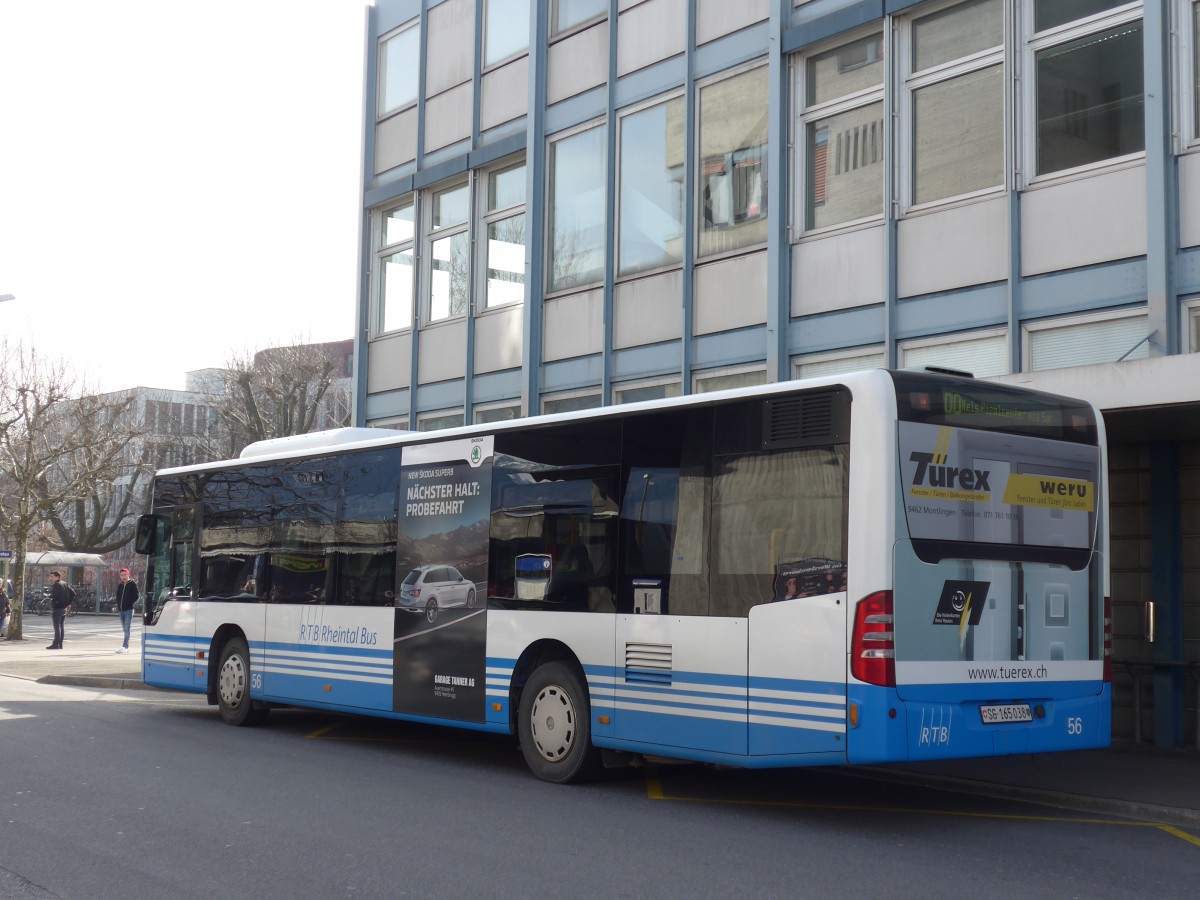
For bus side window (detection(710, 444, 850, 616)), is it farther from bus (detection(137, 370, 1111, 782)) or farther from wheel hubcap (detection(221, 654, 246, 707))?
wheel hubcap (detection(221, 654, 246, 707))

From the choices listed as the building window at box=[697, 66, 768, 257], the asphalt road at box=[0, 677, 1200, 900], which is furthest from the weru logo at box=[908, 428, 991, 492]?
the building window at box=[697, 66, 768, 257]

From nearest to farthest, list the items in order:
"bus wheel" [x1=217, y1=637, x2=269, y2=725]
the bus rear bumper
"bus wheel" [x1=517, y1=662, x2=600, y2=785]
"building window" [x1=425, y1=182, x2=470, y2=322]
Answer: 1. the bus rear bumper
2. "bus wheel" [x1=517, y1=662, x2=600, y2=785]
3. "bus wheel" [x1=217, y1=637, x2=269, y2=725]
4. "building window" [x1=425, y1=182, x2=470, y2=322]

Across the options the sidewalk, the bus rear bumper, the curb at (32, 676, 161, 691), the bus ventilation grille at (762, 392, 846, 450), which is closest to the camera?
the bus rear bumper

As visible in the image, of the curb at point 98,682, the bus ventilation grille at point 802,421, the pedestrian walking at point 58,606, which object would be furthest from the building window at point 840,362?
the pedestrian walking at point 58,606

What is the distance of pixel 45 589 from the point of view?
63.5 m

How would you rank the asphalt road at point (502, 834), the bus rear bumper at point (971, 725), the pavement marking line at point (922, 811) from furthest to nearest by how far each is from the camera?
the pavement marking line at point (922, 811) → the bus rear bumper at point (971, 725) → the asphalt road at point (502, 834)

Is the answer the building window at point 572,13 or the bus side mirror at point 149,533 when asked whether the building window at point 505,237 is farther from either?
the bus side mirror at point 149,533

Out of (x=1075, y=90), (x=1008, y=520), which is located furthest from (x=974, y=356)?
(x=1008, y=520)

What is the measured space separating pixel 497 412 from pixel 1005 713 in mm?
13513

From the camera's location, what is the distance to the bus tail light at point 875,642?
861 cm

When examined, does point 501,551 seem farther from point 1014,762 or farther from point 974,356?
point 974,356

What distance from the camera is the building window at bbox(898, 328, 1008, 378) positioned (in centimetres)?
1473

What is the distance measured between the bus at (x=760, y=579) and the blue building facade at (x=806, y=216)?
2375mm

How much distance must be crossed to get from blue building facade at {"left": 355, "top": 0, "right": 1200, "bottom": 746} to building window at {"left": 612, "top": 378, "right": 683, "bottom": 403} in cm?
7
